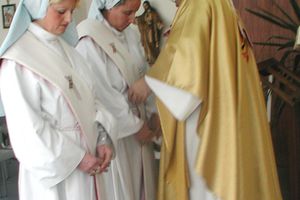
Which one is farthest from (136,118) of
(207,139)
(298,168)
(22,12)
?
(298,168)

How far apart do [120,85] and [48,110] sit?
444mm

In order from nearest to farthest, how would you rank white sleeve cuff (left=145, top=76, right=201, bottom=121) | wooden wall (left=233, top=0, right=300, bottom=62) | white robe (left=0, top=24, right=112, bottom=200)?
1. white robe (left=0, top=24, right=112, bottom=200)
2. white sleeve cuff (left=145, top=76, right=201, bottom=121)
3. wooden wall (left=233, top=0, right=300, bottom=62)

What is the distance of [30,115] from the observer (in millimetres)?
1130

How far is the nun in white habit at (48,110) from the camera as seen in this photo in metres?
1.14

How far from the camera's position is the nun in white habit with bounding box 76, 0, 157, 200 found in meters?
1.55

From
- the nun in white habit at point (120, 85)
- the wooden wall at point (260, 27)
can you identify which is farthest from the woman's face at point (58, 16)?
the wooden wall at point (260, 27)

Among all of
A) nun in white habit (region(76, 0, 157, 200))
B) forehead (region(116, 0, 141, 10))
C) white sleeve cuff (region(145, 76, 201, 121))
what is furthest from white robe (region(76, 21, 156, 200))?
white sleeve cuff (region(145, 76, 201, 121))

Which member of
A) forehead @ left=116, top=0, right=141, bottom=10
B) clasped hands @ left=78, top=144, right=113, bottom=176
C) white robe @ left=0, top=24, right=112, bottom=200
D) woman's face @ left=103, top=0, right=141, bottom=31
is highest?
forehead @ left=116, top=0, right=141, bottom=10

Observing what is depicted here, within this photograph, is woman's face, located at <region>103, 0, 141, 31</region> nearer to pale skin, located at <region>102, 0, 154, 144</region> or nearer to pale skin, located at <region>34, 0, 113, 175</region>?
pale skin, located at <region>102, 0, 154, 144</region>

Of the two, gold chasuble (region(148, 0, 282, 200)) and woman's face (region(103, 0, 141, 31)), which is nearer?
gold chasuble (region(148, 0, 282, 200))

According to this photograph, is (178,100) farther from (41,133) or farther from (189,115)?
(41,133)

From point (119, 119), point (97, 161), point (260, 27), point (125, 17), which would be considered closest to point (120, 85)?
point (119, 119)

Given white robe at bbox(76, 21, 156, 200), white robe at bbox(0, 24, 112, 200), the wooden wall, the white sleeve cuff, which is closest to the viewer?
white robe at bbox(0, 24, 112, 200)

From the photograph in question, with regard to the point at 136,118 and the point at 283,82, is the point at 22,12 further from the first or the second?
the point at 283,82
